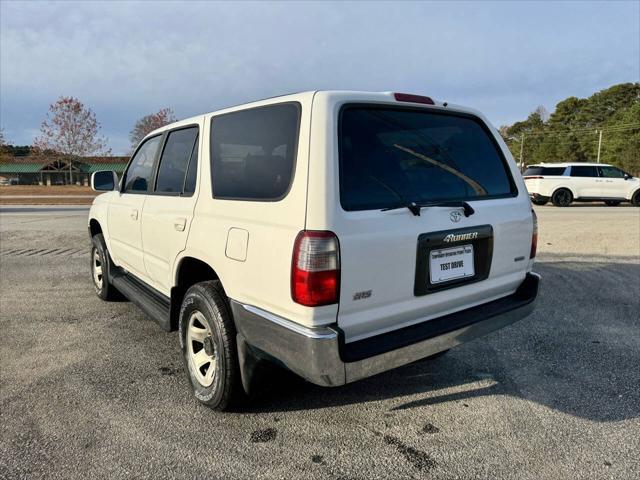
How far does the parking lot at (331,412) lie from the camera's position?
2322mm

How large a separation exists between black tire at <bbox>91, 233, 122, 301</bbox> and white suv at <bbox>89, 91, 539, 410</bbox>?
5.58 ft

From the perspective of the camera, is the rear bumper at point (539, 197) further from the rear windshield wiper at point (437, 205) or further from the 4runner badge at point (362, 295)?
the 4runner badge at point (362, 295)

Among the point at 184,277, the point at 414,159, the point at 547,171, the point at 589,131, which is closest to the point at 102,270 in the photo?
the point at 184,277

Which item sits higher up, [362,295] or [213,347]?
[362,295]

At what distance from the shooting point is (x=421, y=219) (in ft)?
7.90

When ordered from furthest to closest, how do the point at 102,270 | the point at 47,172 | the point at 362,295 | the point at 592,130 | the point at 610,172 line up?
the point at 47,172 → the point at 592,130 → the point at 610,172 → the point at 102,270 → the point at 362,295

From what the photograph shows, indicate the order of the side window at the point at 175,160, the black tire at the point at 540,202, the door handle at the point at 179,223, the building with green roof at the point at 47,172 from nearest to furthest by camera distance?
the door handle at the point at 179,223
the side window at the point at 175,160
the black tire at the point at 540,202
the building with green roof at the point at 47,172

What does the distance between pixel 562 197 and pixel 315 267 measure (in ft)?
65.0

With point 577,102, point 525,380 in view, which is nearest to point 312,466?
point 525,380

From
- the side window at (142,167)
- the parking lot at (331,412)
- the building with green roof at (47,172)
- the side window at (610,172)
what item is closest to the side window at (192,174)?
the side window at (142,167)

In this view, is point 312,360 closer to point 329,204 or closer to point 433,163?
point 329,204

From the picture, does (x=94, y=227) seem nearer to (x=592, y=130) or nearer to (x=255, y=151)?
(x=255, y=151)

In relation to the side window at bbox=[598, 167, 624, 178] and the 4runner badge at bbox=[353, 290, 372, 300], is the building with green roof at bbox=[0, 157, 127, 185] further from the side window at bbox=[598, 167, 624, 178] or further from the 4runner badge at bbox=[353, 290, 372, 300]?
the 4runner badge at bbox=[353, 290, 372, 300]

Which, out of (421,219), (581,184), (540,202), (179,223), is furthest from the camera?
(540,202)
